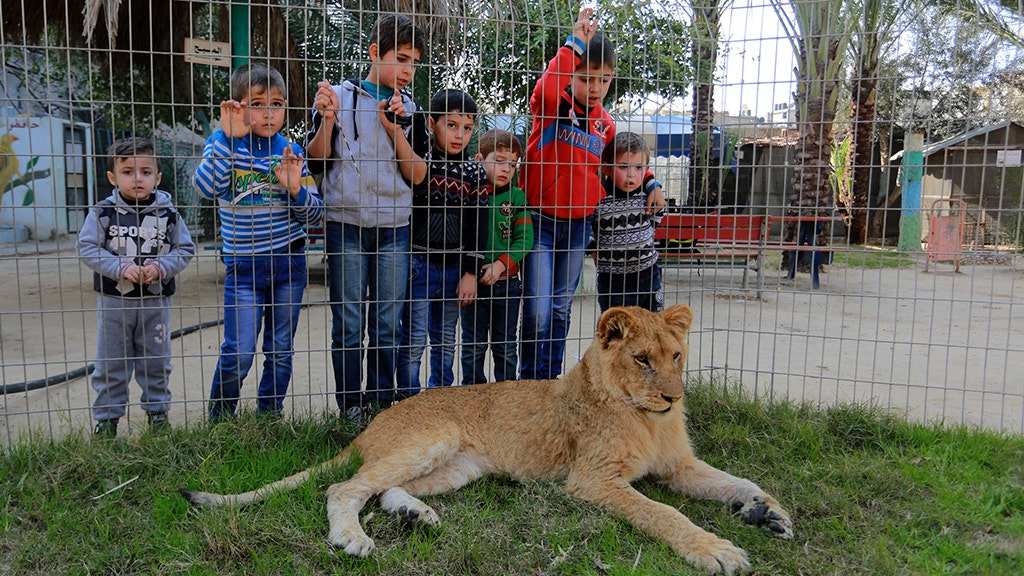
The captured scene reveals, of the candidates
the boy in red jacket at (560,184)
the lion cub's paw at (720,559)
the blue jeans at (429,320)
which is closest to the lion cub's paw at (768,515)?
the lion cub's paw at (720,559)

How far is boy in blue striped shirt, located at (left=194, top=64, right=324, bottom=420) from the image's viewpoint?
4.14 metres

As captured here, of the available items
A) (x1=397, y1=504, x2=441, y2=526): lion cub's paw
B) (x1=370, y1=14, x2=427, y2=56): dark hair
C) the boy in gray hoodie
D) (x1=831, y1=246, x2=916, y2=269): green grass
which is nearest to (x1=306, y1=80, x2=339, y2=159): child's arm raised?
the boy in gray hoodie

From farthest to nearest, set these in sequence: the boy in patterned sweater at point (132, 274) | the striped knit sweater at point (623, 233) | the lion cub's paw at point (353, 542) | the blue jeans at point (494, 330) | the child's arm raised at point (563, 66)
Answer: the striped knit sweater at point (623, 233) < the blue jeans at point (494, 330) < the child's arm raised at point (563, 66) < the boy in patterned sweater at point (132, 274) < the lion cub's paw at point (353, 542)

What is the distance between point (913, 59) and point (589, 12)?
2081 millimetres

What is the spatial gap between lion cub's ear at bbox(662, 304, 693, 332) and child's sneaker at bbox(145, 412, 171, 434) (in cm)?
286

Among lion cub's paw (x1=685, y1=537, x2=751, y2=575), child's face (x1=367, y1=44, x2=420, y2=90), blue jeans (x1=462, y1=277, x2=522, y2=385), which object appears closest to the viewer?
lion cub's paw (x1=685, y1=537, x2=751, y2=575)

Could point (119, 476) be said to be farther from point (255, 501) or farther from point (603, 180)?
point (603, 180)

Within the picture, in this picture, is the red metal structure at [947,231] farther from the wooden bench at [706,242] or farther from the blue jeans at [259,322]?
the blue jeans at [259,322]

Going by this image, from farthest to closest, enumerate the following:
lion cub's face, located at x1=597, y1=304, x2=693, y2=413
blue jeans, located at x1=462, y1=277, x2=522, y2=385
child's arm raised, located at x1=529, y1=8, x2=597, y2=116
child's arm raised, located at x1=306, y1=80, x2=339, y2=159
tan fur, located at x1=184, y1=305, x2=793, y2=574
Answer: blue jeans, located at x1=462, y1=277, x2=522, y2=385, child's arm raised, located at x1=529, y1=8, x2=597, y2=116, child's arm raised, located at x1=306, y1=80, x2=339, y2=159, lion cub's face, located at x1=597, y1=304, x2=693, y2=413, tan fur, located at x1=184, y1=305, x2=793, y2=574

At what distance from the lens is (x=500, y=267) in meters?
4.84

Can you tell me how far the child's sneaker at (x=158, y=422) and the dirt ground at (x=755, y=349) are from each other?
10 centimetres

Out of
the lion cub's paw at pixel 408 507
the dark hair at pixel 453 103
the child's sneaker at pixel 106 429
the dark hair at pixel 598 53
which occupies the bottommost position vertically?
the lion cub's paw at pixel 408 507

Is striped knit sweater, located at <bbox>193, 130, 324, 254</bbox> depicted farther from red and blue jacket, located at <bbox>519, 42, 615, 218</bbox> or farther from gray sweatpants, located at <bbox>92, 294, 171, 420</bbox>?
red and blue jacket, located at <bbox>519, 42, 615, 218</bbox>

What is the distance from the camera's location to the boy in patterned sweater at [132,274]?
13.7 feet
